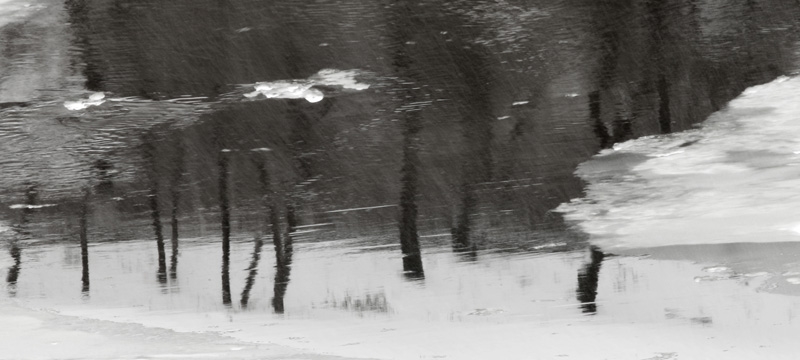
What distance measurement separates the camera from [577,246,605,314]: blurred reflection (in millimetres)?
4027

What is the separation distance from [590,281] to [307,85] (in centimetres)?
240

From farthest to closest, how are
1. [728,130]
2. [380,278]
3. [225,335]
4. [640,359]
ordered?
[728,130]
[380,278]
[225,335]
[640,359]

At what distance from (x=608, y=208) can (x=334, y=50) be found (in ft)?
7.12

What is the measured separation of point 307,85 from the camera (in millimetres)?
5555

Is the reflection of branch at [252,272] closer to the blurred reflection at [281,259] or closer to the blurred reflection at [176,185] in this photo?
the blurred reflection at [281,259]

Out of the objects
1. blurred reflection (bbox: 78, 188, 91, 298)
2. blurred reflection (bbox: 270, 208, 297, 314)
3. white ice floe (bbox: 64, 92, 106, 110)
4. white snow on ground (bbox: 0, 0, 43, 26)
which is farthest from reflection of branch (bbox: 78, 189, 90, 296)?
white snow on ground (bbox: 0, 0, 43, 26)

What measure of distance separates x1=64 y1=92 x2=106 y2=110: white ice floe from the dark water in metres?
0.04

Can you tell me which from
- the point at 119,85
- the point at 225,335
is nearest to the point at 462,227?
the point at 225,335

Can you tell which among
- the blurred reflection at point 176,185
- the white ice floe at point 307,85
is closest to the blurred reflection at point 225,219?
the blurred reflection at point 176,185

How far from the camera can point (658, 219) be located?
182 inches

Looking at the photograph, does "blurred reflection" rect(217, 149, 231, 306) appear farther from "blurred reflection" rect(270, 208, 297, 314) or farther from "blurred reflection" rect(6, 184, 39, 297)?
"blurred reflection" rect(6, 184, 39, 297)

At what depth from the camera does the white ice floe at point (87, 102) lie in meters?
5.59

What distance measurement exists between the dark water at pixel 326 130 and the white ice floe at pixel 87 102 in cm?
4

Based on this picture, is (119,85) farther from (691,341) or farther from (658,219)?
(691,341)
